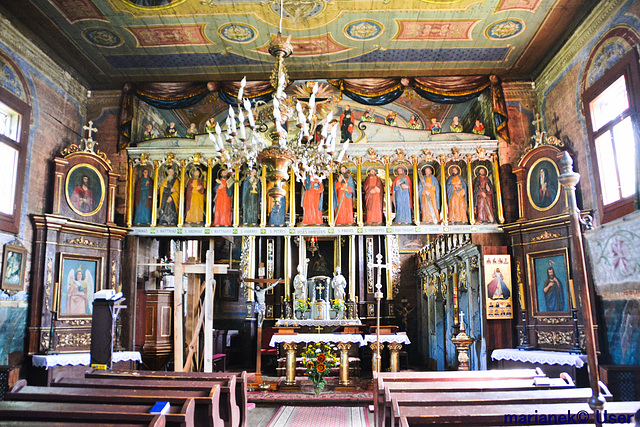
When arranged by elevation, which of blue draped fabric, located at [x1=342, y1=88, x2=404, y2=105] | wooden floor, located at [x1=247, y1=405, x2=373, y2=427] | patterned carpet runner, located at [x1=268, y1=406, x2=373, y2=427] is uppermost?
blue draped fabric, located at [x1=342, y1=88, x2=404, y2=105]

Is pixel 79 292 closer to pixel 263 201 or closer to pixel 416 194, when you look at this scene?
pixel 263 201

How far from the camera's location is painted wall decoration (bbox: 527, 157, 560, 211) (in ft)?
30.2

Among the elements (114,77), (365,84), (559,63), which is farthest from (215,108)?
(559,63)

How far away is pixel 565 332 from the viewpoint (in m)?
8.70

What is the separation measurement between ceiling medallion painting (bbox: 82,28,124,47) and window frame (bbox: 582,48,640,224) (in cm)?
872

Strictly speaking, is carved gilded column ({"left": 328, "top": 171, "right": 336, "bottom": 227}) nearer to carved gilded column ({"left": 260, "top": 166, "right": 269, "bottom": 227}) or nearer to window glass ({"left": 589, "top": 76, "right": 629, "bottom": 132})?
carved gilded column ({"left": 260, "top": 166, "right": 269, "bottom": 227})

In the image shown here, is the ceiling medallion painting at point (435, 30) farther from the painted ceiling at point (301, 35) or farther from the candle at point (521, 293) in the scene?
the candle at point (521, 293)

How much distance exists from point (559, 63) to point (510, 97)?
135 centimetres

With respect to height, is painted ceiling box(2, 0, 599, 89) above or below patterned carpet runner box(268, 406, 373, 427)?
above

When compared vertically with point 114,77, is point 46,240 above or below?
below

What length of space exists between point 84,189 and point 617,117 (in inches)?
380

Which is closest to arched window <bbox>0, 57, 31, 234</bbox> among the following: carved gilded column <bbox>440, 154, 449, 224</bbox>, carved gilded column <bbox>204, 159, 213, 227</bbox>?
A: carved gilded column <bbox>204, 159, 213, 227</bbox>

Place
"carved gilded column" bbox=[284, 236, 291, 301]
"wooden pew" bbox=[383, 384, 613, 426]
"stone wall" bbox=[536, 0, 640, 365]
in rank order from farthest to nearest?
"carved gilded column" bbox=[284, 236, 291, 301], "stone wall" bbox=[536, 0, 640, 365], "wooden pew" bbox=[383, 384, 613, 426]

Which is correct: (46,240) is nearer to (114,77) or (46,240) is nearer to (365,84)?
(114,77)
